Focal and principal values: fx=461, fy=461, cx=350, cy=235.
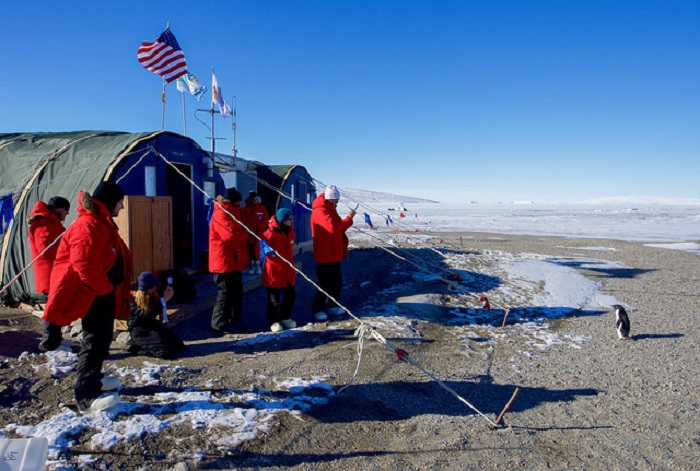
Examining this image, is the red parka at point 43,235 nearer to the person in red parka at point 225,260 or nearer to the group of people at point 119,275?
the group of people at point 119,275

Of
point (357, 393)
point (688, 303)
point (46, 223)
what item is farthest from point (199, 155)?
point (688, 303)

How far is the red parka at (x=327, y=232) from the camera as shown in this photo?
7293 millimetres

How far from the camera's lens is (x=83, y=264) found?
145 inches

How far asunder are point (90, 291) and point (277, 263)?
2967 mm

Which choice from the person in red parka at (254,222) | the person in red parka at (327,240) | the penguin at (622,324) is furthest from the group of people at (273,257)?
the penguin at (622,324)

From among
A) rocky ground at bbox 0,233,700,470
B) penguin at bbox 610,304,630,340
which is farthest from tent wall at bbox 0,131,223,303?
penguin at bbox 610,304,630,340

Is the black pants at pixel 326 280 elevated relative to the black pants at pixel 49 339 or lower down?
elevated

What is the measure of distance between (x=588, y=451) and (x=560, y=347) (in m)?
2.96

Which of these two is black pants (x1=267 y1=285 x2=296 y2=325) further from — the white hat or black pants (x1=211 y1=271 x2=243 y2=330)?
the white hat

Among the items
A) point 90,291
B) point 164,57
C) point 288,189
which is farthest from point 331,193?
point 288,189

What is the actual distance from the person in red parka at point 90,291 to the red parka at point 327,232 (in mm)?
3647

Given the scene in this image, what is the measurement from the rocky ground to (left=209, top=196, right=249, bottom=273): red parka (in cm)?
101

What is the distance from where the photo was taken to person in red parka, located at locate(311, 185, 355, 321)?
7.30 metres

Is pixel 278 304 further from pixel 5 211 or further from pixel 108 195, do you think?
pixel 5 211
